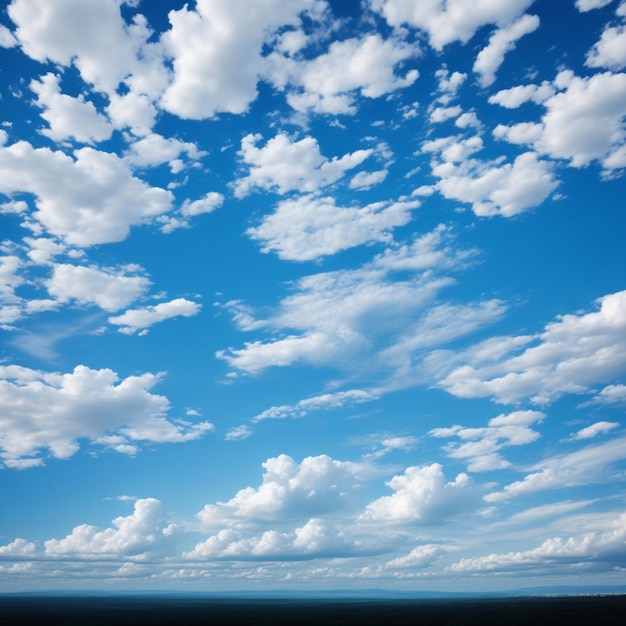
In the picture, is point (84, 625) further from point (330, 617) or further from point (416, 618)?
point (416, 618)

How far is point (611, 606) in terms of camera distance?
15538 cm

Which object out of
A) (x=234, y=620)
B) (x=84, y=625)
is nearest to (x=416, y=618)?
(x=234, y=620)

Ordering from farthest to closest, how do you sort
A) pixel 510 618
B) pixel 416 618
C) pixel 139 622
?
pixel 139 622 → pixel 416 618 → pixel 510 618

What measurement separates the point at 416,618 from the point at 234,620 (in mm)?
51604

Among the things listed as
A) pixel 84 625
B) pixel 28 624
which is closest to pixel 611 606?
pixel 84 625

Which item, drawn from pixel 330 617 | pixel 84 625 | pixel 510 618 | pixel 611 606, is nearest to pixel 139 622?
pixel 84 625

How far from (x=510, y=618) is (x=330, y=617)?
50.2m

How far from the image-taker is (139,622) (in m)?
167

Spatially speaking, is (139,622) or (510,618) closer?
(510,618)

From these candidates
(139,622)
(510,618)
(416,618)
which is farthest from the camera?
(139,622)

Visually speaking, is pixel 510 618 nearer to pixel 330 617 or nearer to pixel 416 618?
pixel 416 618

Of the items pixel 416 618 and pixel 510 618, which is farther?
pixel 416 618

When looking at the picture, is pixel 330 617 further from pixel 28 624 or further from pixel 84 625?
pixel 28 624

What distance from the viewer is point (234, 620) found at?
16362 centimetres
